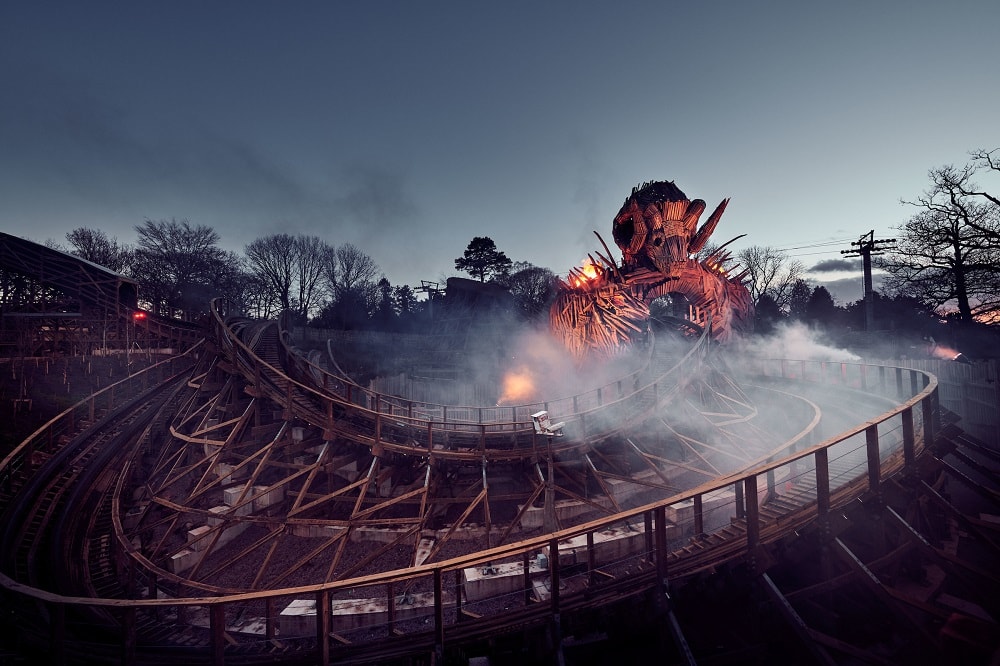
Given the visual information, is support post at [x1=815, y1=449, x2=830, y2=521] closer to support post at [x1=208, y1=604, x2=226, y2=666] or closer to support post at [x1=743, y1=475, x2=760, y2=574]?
support post at [x1=743, y1=475, x2=760, y2=574]

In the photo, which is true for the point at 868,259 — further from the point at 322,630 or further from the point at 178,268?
the point at 178,268

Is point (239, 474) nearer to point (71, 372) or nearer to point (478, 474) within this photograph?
point (478, 474)

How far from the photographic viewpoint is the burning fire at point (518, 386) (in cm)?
1853

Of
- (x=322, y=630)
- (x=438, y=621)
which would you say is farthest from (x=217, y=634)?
(x=438, y=621)

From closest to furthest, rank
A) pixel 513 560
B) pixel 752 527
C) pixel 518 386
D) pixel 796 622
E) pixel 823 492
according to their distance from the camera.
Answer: pixel 796 622 → pixel 752 527 → pixel 823 492 → pixel 513 560 → pixel 518 386

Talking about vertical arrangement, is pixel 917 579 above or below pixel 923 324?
below

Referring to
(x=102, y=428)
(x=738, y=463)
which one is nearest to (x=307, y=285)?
(x=102, y=428)

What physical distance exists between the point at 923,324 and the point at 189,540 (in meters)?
48.1

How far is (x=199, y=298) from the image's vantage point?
36.7 meters

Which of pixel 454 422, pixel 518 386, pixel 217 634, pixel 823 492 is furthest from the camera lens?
pixel 518 386

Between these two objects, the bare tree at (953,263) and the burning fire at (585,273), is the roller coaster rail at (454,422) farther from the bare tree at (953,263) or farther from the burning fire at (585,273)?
the bare tree at (953,263)

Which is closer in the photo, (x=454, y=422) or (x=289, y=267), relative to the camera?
(x=454, y=422)

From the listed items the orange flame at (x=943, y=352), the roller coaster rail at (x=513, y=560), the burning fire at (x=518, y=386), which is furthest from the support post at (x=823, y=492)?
the orange flame at (x=943, y=352)

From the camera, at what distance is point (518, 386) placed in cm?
2022
